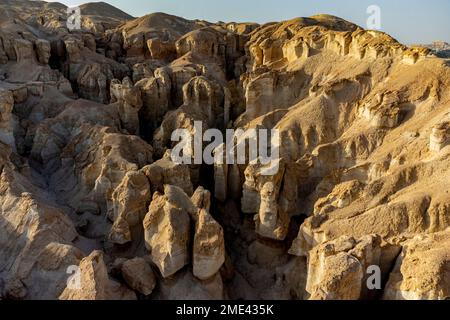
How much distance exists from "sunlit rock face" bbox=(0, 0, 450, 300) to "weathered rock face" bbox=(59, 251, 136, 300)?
44 mm

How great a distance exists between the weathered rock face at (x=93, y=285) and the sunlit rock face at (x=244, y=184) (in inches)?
1.7

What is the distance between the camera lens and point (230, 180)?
1997 centimetres

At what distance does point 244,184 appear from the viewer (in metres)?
18.4

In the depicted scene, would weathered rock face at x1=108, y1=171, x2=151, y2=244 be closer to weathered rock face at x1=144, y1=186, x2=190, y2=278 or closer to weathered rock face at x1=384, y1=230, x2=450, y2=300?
weathered rock face at x1=144, y1=186, x2=190, y2=278

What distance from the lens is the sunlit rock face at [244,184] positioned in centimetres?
1290

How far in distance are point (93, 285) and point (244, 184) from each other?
8667 millimetres

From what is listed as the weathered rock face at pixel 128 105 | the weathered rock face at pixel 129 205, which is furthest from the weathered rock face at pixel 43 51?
the weathered rock face at pixel 129 205

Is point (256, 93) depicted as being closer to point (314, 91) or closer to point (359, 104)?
point (314, 91)

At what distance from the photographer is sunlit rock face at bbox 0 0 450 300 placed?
1290 cm

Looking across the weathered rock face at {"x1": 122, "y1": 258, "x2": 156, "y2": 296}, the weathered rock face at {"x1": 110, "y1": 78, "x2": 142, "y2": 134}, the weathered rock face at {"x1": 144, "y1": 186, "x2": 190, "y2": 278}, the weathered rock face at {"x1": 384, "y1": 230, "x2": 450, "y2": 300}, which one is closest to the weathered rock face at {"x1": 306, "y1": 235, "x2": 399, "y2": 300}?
the weathered rock face at {"x1": 384, "y1": 230, "x2": 450, "y2": 300}

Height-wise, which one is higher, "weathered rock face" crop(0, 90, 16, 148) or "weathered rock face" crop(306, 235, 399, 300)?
"weathered rock face" crop(0, 90, 16, 148)

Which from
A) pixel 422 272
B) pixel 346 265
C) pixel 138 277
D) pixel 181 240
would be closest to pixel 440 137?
pixel 422 272

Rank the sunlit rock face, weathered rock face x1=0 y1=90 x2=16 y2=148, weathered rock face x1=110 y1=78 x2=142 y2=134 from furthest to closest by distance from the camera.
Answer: weathered rock face x1=110 y1=78 x2=142 y2=134
weathered rock face x1=0 y1=90 x2=16 y2=148
the sunlit rock face
